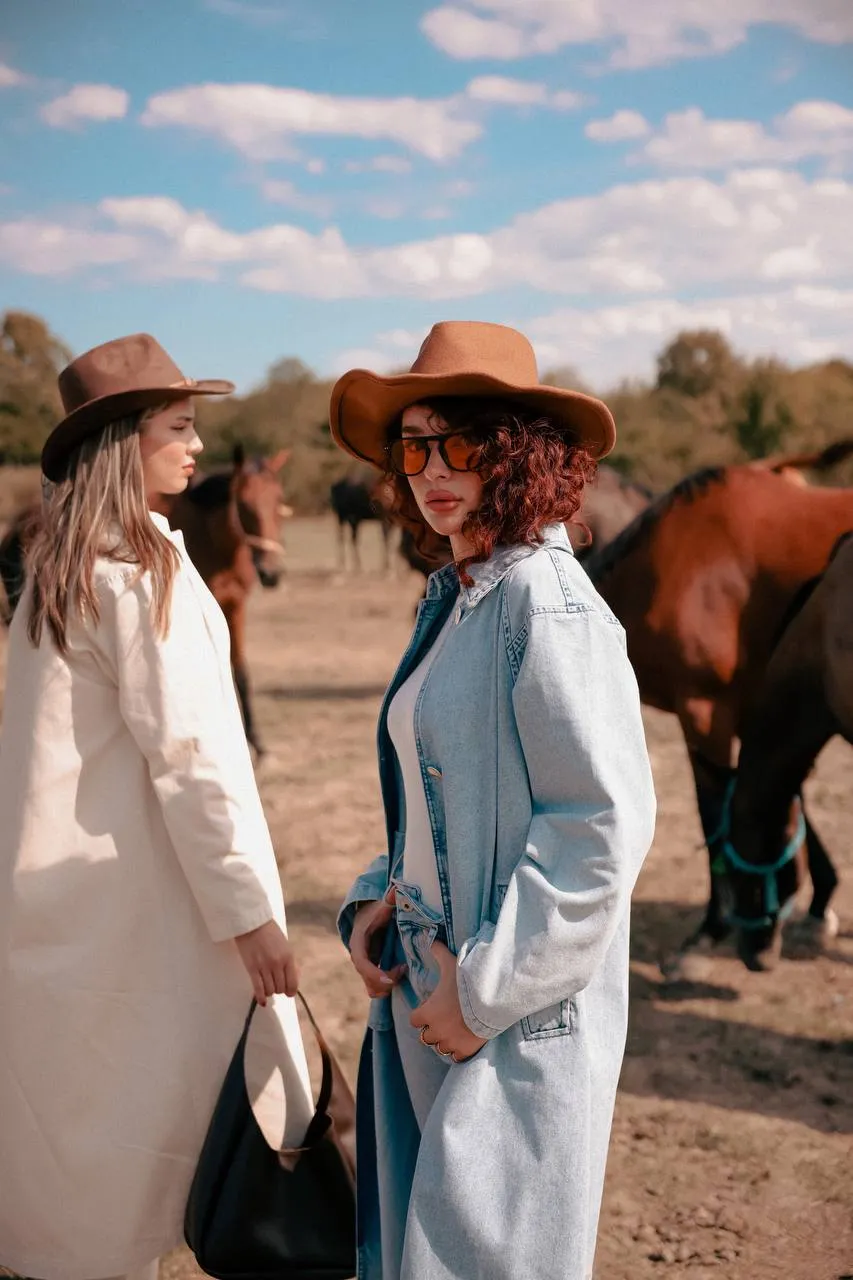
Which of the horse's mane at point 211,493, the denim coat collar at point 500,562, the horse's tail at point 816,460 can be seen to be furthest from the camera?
the horse's mane at point 211,493

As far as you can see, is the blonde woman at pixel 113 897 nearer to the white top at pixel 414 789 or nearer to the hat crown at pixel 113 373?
the hat crown at pixel 113 373

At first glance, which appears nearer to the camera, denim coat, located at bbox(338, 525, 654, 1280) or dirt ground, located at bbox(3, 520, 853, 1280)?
denim coat, located at bbox(338, 525, 654, 1280)

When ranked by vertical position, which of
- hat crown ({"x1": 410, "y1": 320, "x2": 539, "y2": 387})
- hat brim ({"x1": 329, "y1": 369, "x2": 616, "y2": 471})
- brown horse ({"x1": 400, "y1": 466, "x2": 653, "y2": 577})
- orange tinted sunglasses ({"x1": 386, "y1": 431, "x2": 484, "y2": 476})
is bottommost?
brown horse ({"x1": 400, "y1": 466, "x2": 653, "y2": 577})

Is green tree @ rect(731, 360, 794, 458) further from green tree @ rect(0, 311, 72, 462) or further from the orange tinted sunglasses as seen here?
the orange tinted sunglasses

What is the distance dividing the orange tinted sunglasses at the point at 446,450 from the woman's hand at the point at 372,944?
0.66m

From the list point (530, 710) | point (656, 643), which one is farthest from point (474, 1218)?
point (656, 643)

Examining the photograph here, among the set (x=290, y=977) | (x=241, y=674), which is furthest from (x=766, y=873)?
(x=241, y=674)

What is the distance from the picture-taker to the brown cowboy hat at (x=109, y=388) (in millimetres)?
1999

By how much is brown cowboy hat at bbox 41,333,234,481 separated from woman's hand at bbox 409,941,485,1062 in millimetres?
1209

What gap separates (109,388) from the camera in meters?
2.06

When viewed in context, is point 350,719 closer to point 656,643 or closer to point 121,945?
point 656,643

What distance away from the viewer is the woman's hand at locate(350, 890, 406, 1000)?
1644 mm

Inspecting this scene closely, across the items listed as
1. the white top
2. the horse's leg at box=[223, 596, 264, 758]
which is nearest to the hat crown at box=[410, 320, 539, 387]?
the white top

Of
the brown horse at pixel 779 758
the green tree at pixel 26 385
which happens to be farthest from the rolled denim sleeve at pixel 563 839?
the green tree at pixel 26 385
